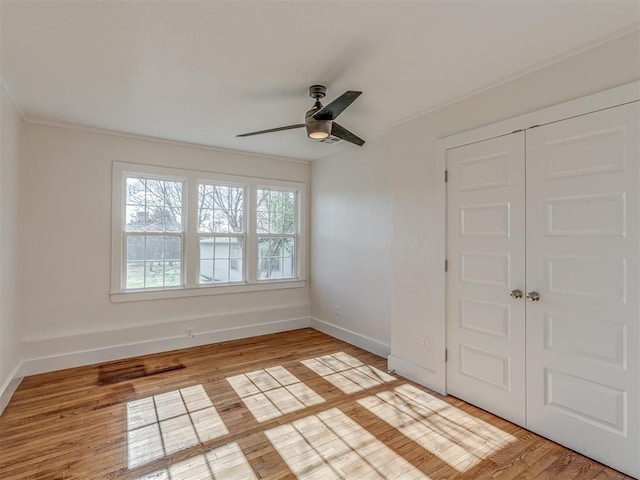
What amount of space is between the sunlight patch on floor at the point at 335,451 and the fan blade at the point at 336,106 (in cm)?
234

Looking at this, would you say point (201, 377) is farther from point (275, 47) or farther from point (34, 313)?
point (275, 47)

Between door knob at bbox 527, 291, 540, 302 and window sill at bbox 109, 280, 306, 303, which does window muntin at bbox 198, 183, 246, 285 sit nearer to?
window sill at bbox 109, 280, 306, 303

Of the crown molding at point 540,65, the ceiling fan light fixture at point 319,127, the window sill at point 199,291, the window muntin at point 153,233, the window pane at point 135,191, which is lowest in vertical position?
the window sill at point 199,291

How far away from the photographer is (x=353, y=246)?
178 inches

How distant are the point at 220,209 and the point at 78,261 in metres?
1.77

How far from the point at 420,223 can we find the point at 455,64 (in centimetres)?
140

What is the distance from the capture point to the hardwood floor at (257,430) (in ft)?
6.66

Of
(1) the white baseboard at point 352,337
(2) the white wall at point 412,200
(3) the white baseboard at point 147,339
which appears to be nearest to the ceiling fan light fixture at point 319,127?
(2) the white wall at point 412,200

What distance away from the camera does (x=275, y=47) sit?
2176 mm

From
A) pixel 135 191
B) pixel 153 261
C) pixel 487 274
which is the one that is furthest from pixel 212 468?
pixel 135 191

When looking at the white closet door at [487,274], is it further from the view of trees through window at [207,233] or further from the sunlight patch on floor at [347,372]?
the view of trees through window at [207,233]

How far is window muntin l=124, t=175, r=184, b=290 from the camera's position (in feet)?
13.4

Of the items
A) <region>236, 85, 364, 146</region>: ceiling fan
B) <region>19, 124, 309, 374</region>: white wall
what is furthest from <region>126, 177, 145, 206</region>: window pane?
<region>236, 85, 364, 146</region>: ceiling fan

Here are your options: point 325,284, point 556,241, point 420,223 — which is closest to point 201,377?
point 325,284
